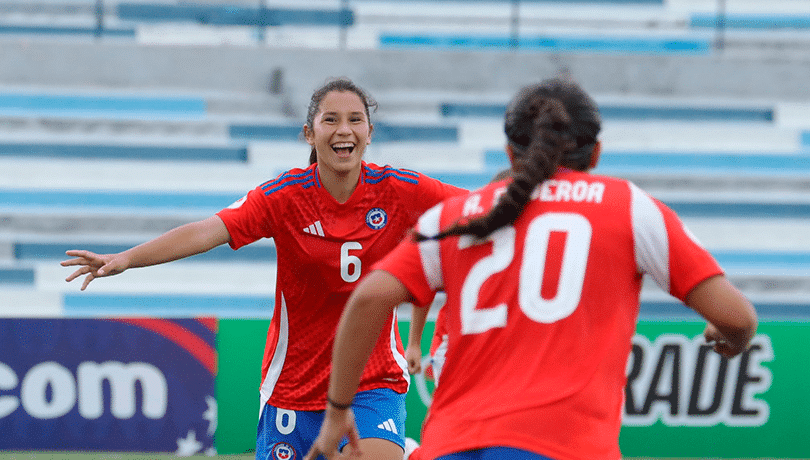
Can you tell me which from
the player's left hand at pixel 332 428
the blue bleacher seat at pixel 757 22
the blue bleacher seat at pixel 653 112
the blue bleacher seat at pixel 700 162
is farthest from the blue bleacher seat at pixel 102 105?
the player's left hand at pixel 332 428

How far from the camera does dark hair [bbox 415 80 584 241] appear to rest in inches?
71.1

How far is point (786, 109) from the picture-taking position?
1049 centimetres

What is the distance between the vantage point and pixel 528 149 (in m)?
1.89

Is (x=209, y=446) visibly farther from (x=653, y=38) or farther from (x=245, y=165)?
(x=653, y=38)

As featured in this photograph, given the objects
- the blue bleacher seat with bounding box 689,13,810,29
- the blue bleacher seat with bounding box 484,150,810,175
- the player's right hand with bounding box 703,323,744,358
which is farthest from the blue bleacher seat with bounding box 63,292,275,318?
the player's right hand with bounding box 703,323,744,358

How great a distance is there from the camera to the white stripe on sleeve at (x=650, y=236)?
179cm

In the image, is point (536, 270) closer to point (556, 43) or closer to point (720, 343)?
point (720, 343)

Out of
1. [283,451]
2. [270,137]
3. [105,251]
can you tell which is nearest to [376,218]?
[283,451]

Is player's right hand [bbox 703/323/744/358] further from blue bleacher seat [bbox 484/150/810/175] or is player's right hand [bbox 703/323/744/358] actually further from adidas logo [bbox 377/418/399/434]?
blue bleacher seat [bbox 484/150/810/175]

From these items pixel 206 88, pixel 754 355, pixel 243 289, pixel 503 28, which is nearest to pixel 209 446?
pixel 243 289

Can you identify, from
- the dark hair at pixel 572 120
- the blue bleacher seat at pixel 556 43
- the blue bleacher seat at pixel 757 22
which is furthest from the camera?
the blue bleacher seat at pixel 757 22

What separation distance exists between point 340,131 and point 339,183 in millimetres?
181

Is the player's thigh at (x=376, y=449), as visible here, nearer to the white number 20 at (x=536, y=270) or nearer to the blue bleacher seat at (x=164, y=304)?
the white number 20 at (x=536, y=270)

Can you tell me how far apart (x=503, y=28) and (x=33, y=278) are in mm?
5954
